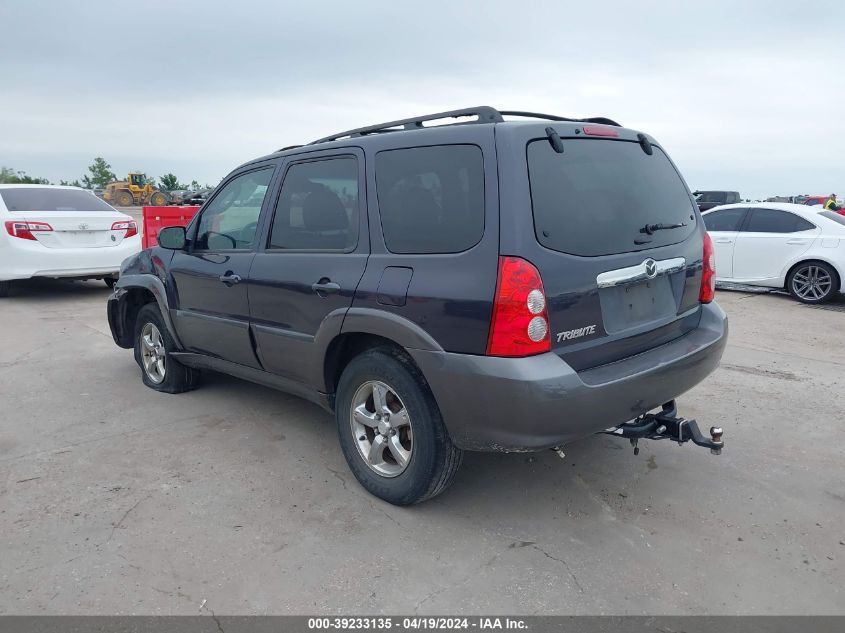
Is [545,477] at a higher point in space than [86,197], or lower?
lower

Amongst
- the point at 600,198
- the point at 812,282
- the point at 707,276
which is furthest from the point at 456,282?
the point at 812,282

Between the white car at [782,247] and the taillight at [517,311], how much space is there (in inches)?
321

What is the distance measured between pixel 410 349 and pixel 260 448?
1639 millimetres

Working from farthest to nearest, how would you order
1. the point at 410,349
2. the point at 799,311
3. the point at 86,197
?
the point at 86,197
the point at 799,311
the point at 410,349

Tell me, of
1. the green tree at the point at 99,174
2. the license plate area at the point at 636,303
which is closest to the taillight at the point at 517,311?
the license plate area at the point at 636,303

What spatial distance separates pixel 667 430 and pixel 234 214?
9.86 ft

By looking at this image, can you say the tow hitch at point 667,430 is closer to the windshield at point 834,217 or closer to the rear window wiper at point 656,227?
the rear window wiper at point 656,227

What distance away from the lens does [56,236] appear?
31.0 feet

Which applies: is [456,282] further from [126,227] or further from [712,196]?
[712,196]

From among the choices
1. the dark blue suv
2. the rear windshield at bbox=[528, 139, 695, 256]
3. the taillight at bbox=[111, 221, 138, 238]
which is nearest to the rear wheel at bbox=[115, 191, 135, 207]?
the taillight at bbox=[111, 221, 138, 238]

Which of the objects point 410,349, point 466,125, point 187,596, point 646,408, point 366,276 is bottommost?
point 187,596
